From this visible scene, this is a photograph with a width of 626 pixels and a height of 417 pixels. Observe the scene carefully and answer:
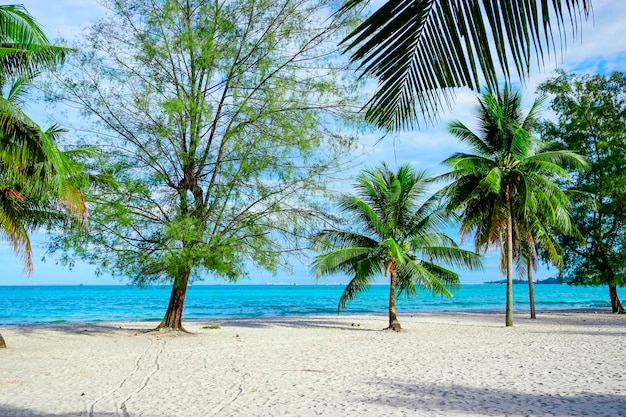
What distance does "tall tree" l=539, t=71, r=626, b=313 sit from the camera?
72.7 ft

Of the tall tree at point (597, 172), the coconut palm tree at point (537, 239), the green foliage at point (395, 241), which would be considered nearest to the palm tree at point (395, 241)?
the green foliage at point (395, 241)

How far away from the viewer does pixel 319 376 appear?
878 cm

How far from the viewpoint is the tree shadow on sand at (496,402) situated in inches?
245

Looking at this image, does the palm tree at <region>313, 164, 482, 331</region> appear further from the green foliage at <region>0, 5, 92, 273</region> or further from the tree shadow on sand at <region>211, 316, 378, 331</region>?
the green foliage at <region>0, 5, 92, 273</region>

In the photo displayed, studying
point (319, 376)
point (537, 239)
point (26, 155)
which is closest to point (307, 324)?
point (537, 239)

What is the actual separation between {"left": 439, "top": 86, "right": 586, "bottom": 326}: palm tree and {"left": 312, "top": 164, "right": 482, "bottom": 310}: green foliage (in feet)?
4.15

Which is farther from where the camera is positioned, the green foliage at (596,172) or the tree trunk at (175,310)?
the green foliage at (596,172)

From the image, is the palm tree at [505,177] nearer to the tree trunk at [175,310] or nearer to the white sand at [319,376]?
the white sand at [319,376]

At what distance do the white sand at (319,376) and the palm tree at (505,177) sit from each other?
14.4 ft

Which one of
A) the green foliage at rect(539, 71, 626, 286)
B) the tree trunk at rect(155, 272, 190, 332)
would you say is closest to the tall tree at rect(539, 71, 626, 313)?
the green foliage at rect(539, 71, 626, 286)

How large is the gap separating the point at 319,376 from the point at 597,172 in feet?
65.0

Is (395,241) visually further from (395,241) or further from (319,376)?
(319,376)

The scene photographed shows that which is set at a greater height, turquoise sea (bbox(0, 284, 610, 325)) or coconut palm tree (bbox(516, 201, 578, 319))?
coconut palm tree (bbox(516, 201, 578, 319))

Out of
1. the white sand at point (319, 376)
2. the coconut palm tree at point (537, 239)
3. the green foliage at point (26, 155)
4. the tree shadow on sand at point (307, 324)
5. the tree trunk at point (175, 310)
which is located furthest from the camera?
the tree shadow on sand at point (307, 324)
